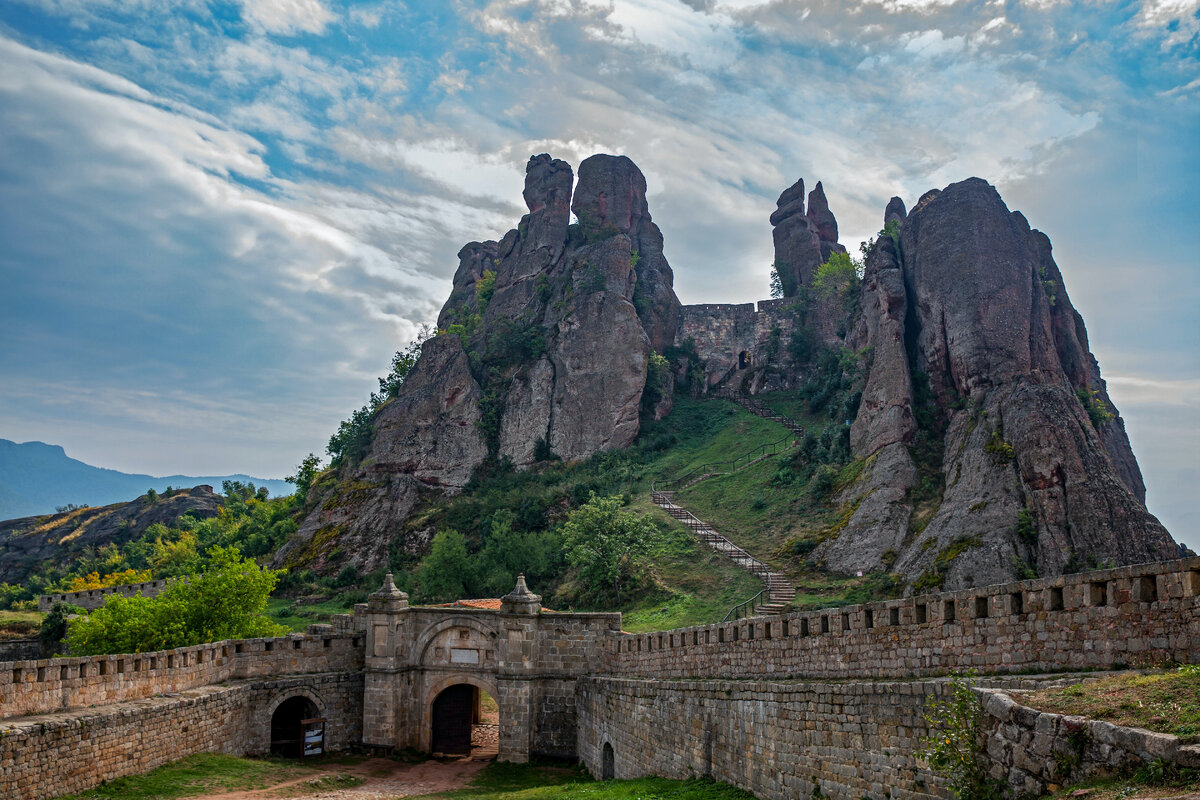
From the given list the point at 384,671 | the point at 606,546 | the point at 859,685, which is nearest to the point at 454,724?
the point at 384,671

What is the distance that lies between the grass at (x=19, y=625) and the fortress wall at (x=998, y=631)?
141ft

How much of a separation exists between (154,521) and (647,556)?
66.7 meters

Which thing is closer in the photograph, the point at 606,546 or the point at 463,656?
the point at 463,656

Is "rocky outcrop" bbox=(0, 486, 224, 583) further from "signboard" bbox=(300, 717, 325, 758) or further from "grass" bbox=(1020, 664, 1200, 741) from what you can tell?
"grass" bbox=(1020, 664, 1200, 741)

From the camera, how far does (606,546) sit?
136ft

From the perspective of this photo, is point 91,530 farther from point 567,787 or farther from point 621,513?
point 567,787

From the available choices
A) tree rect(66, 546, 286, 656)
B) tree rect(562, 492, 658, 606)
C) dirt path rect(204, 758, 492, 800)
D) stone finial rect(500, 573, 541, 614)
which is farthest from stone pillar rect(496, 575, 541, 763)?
tree rect(66, 546, 286, 656)

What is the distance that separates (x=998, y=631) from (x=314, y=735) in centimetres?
2491

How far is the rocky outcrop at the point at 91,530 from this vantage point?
3317 inches

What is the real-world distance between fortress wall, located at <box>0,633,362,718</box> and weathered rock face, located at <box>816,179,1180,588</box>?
802 inches

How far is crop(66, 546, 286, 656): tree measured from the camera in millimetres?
30906

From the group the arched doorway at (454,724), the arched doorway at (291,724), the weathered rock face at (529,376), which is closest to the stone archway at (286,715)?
the arched doorway at (291,724)

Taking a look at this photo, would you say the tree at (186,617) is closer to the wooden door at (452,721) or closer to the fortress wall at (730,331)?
the wooden door at (452,721)

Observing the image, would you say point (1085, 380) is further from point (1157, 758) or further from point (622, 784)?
point (1157, 758)
